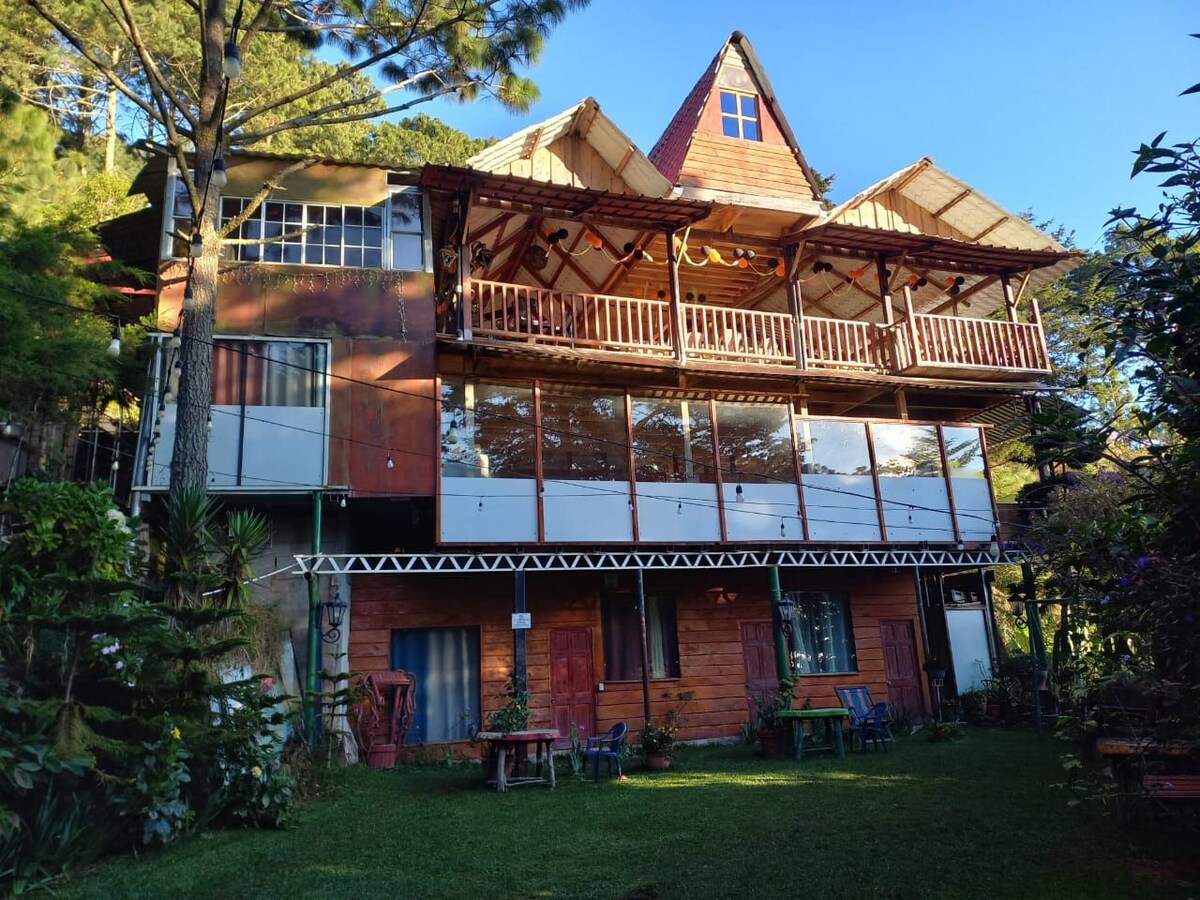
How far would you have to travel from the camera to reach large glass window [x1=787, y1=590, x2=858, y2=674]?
1591cm

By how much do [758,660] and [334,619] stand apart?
7.25 m

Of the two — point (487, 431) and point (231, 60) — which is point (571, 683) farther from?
point (231, 60)

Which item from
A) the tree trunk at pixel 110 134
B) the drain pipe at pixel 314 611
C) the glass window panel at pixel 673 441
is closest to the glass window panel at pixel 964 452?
the glass window panel at pixel 673 441

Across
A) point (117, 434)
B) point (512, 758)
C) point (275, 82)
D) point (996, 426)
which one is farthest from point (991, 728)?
point (275, 82)

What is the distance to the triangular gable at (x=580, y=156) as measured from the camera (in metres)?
15.0

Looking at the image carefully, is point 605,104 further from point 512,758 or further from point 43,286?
point 512,758

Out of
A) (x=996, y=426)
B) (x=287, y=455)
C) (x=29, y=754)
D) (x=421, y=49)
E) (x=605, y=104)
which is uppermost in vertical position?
(x=605, y=104)

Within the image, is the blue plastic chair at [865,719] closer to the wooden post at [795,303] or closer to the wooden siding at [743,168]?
the wooden post at [795,303]

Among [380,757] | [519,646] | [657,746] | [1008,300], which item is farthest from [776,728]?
[1008,300]

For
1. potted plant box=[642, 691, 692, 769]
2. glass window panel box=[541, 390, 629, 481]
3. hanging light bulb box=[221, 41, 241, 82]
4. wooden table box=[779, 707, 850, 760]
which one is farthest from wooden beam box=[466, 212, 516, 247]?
wooden table box=[779, 707, 850, 760]

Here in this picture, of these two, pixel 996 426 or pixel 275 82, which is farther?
pixel 275 82

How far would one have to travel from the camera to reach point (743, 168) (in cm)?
1653

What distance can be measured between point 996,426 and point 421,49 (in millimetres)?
13882

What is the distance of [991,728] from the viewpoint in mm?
14812
